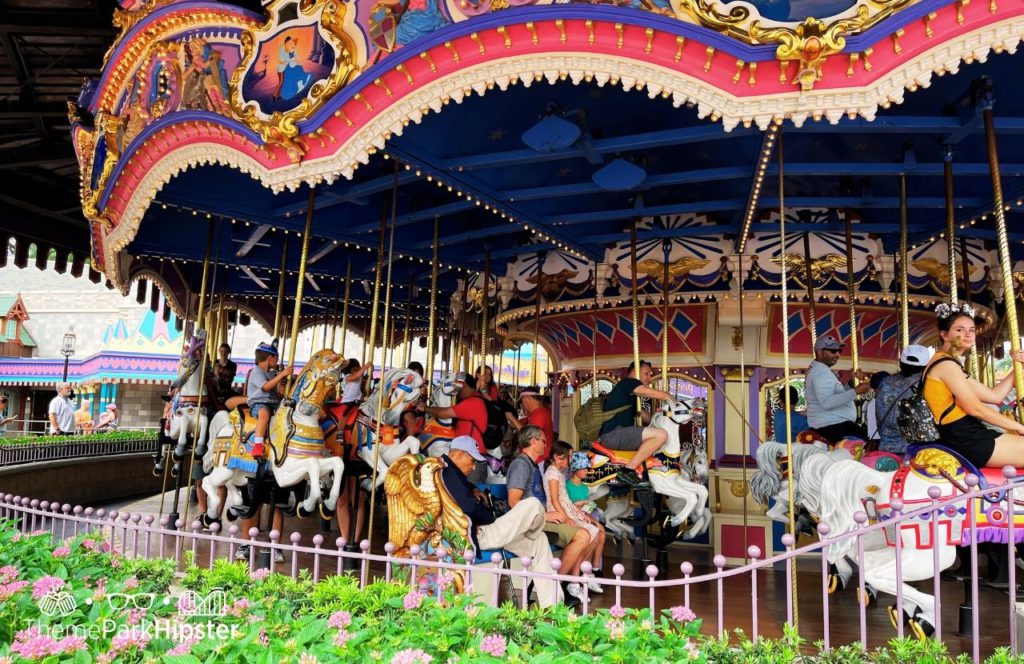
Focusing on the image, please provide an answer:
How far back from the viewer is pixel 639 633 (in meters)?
2.51

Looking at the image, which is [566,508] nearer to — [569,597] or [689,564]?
[569,597]

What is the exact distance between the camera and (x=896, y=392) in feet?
16.5

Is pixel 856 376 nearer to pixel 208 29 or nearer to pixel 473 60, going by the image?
pixel 473 60

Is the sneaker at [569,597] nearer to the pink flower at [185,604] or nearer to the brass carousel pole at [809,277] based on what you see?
the pink flower at [185,604]

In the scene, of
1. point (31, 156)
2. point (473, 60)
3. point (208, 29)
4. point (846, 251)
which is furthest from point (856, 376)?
point (31, 156)

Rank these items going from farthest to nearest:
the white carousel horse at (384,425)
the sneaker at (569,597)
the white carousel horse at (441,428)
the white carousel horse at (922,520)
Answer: the white carousel horse at (441,428) < the white carousel horse at (384,425) < the sneaker at (569,597) < the white carousel horse at (922,520)

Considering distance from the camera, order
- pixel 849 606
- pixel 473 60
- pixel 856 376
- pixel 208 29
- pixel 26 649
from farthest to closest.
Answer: pixel 856 376 < pixel 208 29 < pixel 849 606 < pixel 473 60 < pixel 26 649

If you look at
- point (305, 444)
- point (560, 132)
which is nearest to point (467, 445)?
point (305, 444)

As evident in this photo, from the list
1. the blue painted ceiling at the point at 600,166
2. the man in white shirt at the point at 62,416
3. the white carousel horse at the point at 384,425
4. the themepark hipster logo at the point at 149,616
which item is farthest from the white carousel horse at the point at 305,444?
the man in white shirt at the point at 62,416

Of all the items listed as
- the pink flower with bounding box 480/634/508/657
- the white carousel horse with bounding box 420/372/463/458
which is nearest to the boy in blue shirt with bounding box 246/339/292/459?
the white carousel horse with bounding box 420/372/463/458

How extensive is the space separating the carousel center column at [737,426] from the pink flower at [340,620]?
5.38 m

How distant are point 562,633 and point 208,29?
18.1ft

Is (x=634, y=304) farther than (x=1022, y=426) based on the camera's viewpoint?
Yes

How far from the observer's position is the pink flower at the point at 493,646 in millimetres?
2385
